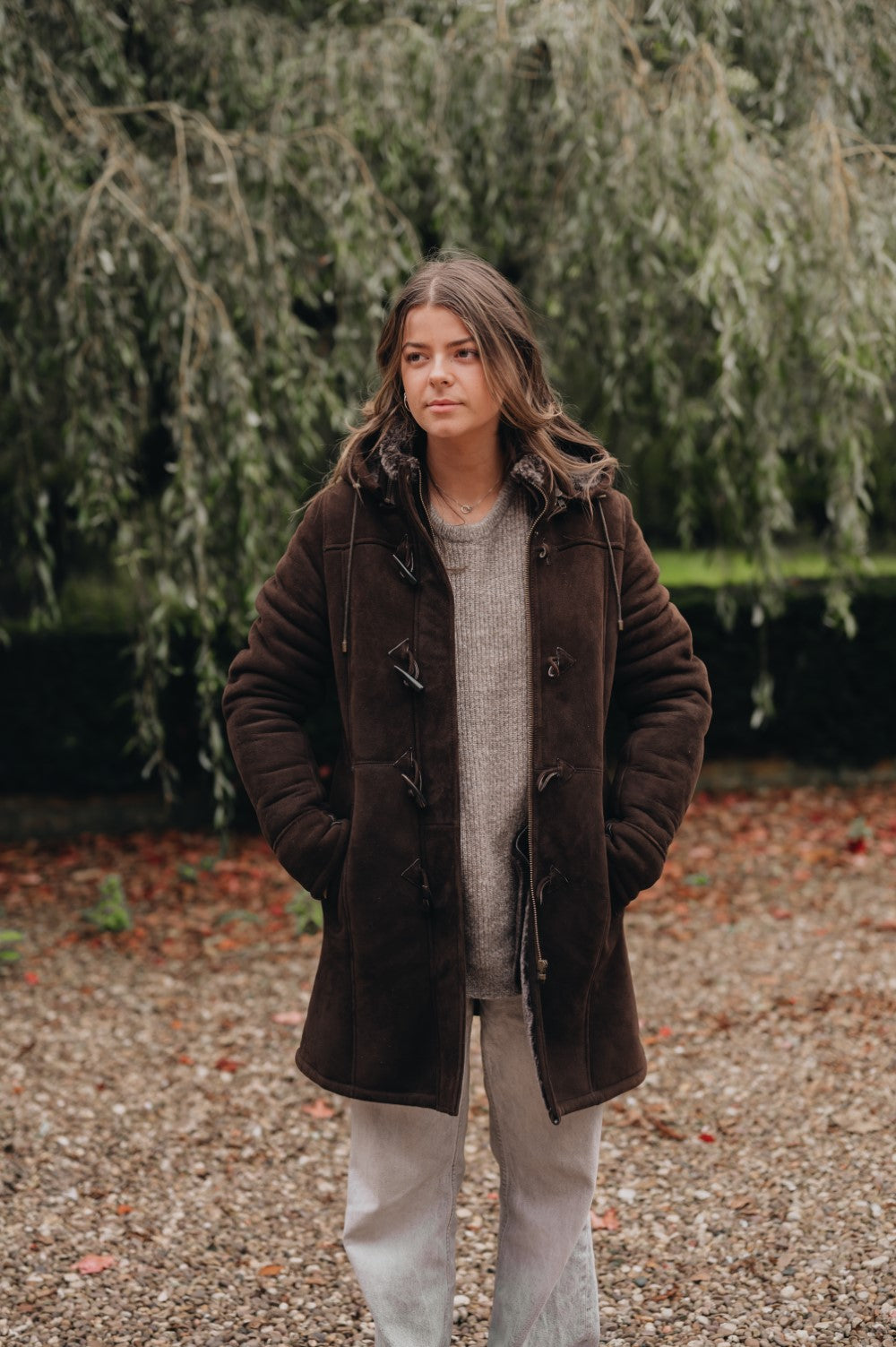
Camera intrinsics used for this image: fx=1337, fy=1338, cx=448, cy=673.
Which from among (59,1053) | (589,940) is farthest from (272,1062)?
(589,940)

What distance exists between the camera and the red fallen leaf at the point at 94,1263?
265cm

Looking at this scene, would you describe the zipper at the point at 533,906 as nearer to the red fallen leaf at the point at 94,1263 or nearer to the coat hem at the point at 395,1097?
the coat hem at the point at 395,1097

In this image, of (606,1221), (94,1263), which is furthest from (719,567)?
(94,1263)

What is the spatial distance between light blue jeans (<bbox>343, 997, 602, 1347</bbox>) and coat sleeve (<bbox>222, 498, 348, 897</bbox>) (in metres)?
0.36

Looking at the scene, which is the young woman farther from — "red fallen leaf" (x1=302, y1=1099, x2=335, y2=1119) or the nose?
"red fallen leaf" (x1=302, y1=1099, x2=335, y2=1119)

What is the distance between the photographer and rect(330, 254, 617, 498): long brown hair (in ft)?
5.99

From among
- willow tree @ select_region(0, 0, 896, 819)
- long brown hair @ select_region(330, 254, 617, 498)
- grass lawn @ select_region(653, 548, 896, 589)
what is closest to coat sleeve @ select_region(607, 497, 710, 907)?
long brown hair @ select_region(330, 254, 617, 498)

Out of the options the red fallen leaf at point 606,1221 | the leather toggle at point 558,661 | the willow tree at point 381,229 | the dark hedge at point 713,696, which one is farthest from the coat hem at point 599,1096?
the dark hedge at point 713,696

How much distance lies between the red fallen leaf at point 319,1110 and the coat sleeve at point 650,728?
176 centimetres

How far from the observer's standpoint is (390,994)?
6.13 feet

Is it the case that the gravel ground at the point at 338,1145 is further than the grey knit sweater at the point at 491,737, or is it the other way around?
the gravel ground at the point at 338,1145

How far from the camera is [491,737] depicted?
1.89 m

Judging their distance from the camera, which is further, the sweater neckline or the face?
the sweater neckline

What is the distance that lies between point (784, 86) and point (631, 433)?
1.32m
